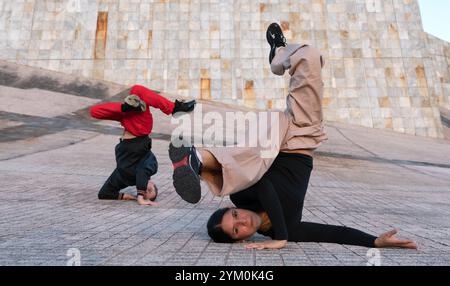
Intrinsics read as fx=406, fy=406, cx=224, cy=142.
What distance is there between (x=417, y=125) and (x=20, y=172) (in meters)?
17.1

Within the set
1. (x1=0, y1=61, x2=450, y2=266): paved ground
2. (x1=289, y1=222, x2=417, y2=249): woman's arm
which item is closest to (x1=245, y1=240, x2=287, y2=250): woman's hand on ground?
(x1=0, y1=61, x2=450, y2=266): paved ground

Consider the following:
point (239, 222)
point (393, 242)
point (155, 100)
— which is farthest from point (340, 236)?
point (155, 100)

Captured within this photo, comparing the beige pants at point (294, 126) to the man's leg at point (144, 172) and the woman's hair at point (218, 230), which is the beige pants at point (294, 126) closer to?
the woman's hair at point (218, 230)

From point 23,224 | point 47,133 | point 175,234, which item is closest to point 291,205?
point 175,234

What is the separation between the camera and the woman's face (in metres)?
3.58

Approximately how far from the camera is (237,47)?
1923 centimetres

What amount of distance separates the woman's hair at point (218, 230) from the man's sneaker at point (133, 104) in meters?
2.33

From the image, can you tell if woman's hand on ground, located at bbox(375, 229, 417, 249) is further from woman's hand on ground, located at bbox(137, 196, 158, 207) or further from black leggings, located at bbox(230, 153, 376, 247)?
woman's hand on ground, located at bbox(137, 196, 158, 207)

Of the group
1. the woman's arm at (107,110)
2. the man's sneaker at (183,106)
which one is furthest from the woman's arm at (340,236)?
the woman's arm at (107,110)

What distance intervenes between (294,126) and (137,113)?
9.27 feet

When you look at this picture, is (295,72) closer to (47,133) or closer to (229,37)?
(47,133)

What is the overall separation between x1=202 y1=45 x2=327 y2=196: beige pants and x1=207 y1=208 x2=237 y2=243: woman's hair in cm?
21

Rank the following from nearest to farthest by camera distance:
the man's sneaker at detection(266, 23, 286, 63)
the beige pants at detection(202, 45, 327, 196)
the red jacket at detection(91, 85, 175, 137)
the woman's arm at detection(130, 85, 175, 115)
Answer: the beige pants at detection(202, 45, 327, 196) → the man's sneaker at detection(266, 23, 286, 63) → the woman's arm at detection(130, 85, 175, 115) → the red jacket at detection(91, 85, 175, 137)

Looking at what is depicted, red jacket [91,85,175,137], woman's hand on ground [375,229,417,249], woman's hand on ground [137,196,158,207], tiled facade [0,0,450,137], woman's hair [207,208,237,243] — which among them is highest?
tiled facade [0,0,450,137]
